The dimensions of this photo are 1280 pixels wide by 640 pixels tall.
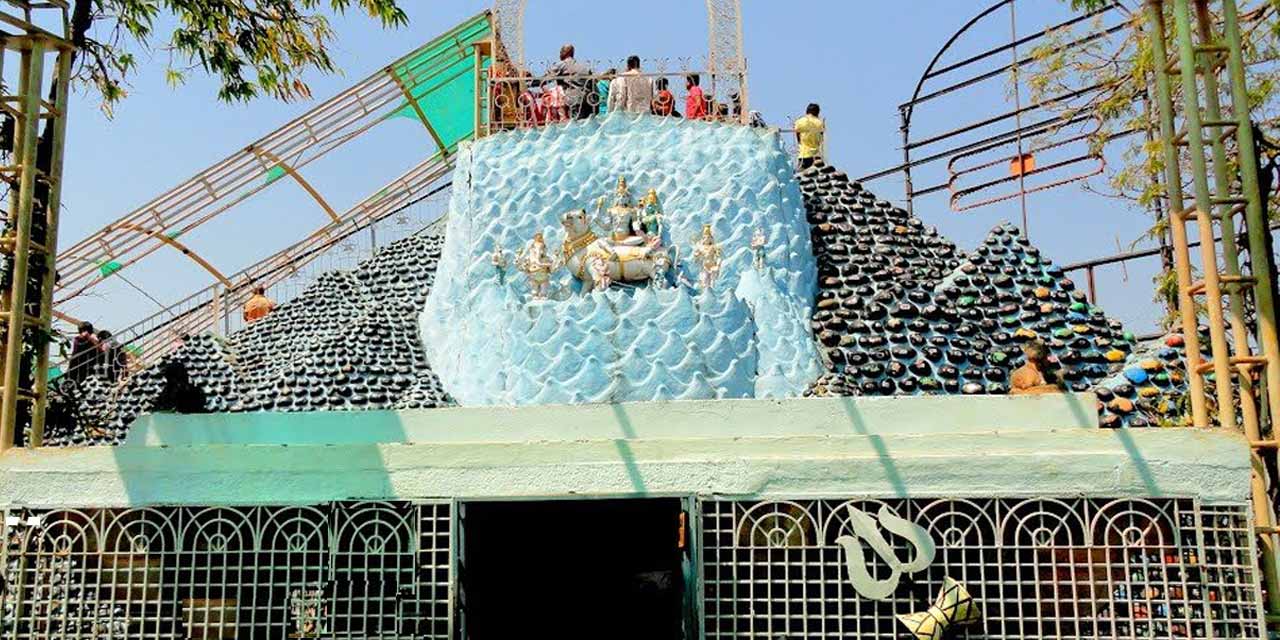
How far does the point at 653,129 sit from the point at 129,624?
12742mm

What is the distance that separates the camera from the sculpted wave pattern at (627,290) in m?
14.4

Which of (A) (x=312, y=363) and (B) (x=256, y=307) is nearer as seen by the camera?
(A) (x=312, y=363)

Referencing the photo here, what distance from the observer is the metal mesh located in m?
6.23

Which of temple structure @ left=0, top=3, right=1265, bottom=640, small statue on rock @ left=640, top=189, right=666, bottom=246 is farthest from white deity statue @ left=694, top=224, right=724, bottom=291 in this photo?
temple structure @ left=0, top=3, right=1265, bottom=640

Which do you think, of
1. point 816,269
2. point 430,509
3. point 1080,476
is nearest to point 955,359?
point 816,269

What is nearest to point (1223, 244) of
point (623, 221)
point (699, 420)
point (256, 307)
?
point (699, 420)

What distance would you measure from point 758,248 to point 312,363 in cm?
634

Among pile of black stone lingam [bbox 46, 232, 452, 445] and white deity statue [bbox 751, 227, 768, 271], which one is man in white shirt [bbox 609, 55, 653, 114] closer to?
white deity statue [bbox 751, 227, 768, 271]

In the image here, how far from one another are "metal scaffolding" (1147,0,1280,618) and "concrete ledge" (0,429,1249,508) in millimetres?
538

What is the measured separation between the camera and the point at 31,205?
739cm

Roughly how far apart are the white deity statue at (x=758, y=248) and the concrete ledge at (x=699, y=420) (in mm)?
7842

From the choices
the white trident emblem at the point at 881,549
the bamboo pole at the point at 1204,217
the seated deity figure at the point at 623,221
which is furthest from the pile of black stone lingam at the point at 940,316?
the white trident emblem at the point at 881,549

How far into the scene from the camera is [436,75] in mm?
19906

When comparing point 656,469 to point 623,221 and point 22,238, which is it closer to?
point 22,238
